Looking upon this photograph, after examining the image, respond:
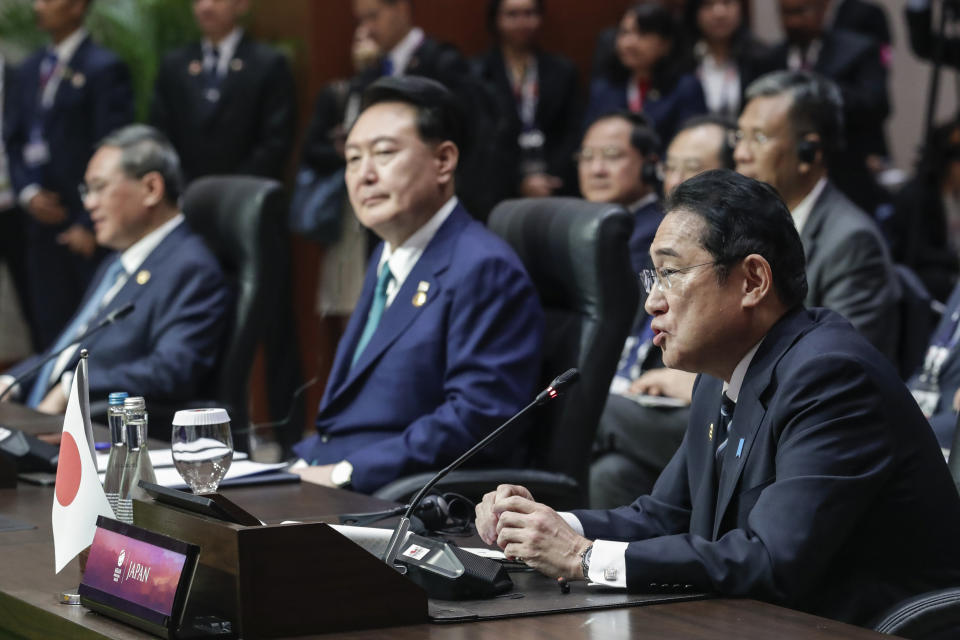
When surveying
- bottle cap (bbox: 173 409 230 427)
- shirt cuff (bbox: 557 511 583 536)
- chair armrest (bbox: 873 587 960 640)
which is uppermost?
bottle cap (bbox: 173 409 230 427)

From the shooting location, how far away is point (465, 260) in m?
2.97

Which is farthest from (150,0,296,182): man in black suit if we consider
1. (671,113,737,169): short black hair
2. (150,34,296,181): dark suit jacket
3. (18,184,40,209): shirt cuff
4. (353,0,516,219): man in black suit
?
(671,113,737,169): short black hair

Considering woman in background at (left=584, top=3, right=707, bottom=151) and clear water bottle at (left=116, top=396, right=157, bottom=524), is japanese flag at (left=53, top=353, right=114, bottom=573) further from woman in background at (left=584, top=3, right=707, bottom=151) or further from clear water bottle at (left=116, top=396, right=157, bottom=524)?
woman in background at (left=584, top=3, right=707, bottom=151)

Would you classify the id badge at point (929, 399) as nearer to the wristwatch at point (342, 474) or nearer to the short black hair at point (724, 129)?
the short black hair at point (724, 129)

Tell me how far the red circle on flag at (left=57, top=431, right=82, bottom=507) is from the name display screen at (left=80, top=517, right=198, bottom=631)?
0.56 ft

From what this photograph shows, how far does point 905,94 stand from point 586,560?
6.03 m

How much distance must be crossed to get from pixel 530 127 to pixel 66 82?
197cm

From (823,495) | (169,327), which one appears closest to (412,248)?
(169,327)

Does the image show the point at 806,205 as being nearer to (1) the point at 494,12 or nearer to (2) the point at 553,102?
(2) the point at 553,102

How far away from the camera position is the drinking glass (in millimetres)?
2123

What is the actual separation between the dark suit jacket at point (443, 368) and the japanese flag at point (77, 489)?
0.95 meters

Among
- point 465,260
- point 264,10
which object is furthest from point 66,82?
Result: point 465,260

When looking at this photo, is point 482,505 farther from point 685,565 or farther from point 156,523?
point 156,523

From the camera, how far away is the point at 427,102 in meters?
3.16
